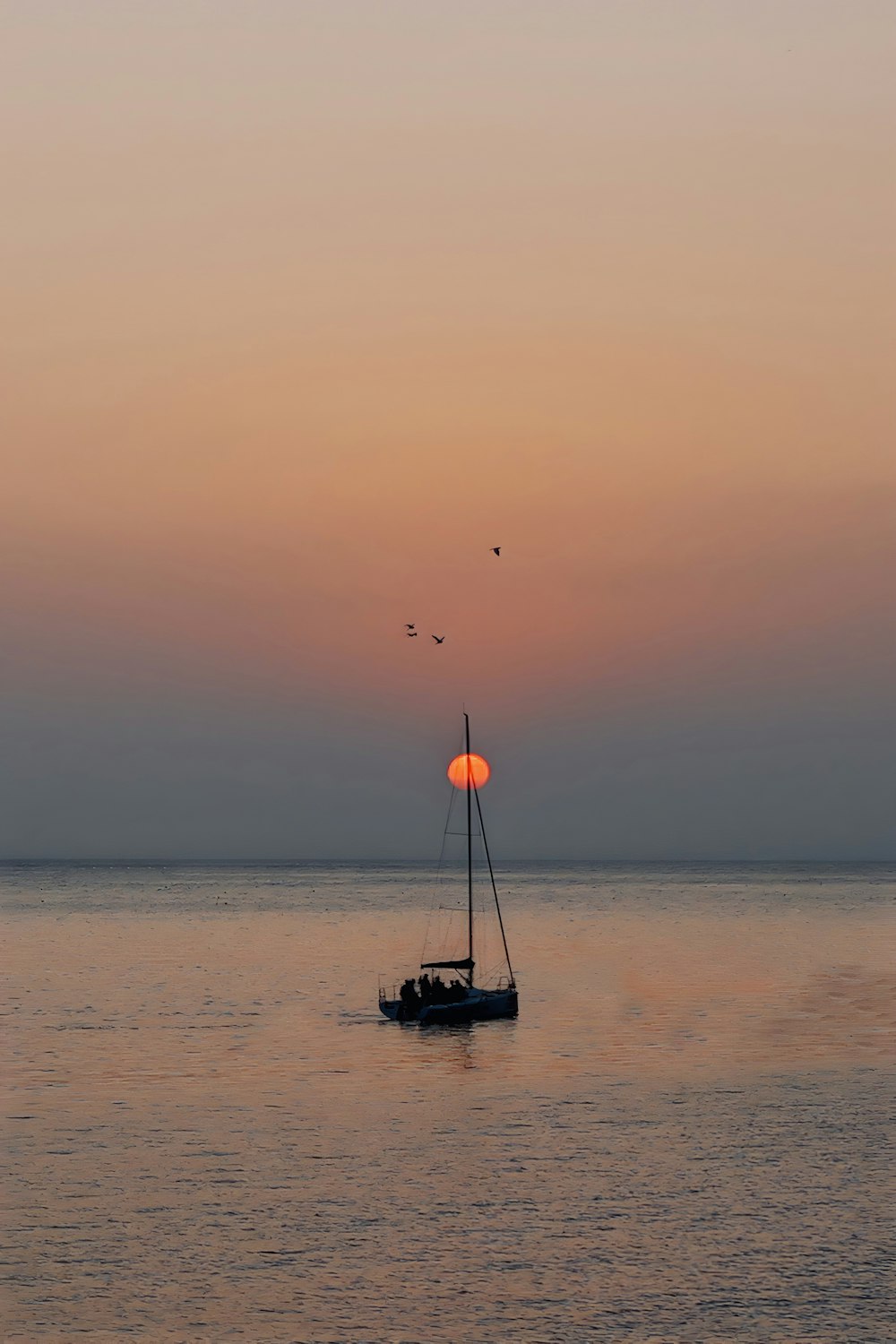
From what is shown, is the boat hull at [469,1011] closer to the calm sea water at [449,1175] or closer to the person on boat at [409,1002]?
the person on boat at [409,1002]

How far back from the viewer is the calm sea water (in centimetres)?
3462

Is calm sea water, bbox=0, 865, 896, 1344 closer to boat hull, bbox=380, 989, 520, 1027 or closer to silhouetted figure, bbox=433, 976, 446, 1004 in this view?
boat hull, bbox=380, 989, 520, 1027

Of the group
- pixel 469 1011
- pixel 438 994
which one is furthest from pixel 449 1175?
pixel 438 994

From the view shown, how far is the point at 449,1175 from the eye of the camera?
1860 inches

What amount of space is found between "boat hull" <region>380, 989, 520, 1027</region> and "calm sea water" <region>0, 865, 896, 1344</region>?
0.90 metres

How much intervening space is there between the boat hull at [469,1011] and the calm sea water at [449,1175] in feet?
2.96

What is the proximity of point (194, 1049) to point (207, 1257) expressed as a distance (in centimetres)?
3834

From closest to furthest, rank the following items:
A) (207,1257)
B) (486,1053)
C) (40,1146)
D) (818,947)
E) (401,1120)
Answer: (207,1257), (40,1146), (401,1120), (486,1053), (818,947)

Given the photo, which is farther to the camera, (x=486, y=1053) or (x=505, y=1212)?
(x=486, y=1053)

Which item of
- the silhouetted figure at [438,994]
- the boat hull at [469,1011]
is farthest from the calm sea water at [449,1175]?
the silhouetted figure at [438,994]

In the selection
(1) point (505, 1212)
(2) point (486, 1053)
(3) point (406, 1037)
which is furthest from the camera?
(3) point (406, 1037)

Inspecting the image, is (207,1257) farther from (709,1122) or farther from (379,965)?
(379,965)

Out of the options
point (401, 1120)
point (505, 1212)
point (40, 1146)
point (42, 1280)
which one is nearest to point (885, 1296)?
point (505, 1212)

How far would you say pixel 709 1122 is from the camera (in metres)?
55.9
